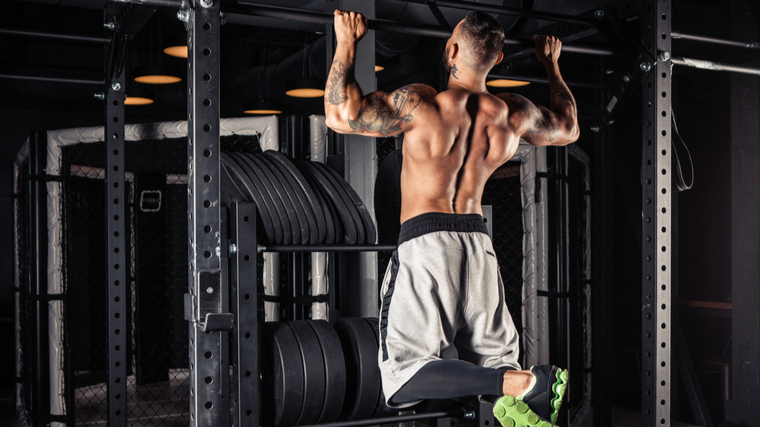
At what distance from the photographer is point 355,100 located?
238 centimetres

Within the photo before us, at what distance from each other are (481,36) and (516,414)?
1.36 metres

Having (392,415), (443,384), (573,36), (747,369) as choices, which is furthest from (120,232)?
(747,369)

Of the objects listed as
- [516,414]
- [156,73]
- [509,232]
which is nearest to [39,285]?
[156,73]

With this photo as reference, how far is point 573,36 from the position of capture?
11.9 feet

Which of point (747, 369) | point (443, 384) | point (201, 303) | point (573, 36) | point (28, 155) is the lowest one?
point (747, 369)

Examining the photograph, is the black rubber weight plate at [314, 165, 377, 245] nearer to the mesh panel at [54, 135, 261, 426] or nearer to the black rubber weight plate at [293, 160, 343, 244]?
the black rubber weight plate at [293, 160, 343, 244]

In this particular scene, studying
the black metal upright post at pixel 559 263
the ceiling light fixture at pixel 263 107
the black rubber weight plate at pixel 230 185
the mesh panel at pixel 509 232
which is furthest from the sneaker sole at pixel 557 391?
the ceiling light fixture at pixel 263 107

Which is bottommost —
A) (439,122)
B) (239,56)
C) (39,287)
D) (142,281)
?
(142,281)

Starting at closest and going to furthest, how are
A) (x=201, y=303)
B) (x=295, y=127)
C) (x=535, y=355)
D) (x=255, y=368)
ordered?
1. (x=201, y=303)
2. (x=255, y=368)
3. (x=295, y=127)
4. (x=535, y=355)

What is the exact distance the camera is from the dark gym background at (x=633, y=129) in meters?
5.16

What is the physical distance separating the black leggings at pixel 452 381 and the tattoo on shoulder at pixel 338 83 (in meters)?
1.01

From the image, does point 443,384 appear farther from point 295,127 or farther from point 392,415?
point 295,127

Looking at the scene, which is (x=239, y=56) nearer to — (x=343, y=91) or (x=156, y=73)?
(x=156, y=73)

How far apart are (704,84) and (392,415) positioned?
5439 mm
